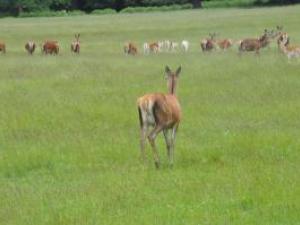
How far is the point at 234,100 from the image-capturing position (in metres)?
18.9

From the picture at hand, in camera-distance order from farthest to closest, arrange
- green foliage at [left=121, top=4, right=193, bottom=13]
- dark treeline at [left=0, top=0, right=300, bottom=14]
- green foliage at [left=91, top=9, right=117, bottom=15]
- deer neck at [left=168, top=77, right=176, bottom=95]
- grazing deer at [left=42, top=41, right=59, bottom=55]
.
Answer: dark treeline at [left=0, top=0, right=300, bottom=14], green foliage at [left=91, top=9, right=117, bottom=15], green foliage at [left=121, top=4, right=193, bottom=13], grazing deer at [left=42, top=41, right=59, bottom=55], deer neck at [left=168, top=77, right=176, bottom=95]

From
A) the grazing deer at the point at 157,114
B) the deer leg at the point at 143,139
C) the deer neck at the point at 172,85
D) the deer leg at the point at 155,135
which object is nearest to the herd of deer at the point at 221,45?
the deer neck at the point at 172,85

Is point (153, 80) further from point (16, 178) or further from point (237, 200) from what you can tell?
point (237, 200)

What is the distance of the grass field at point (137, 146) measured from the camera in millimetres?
9079

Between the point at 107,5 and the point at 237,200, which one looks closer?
the point at 237,200

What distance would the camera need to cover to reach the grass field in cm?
908

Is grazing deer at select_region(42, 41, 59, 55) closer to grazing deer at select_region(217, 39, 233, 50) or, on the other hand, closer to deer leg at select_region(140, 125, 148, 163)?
grazing deer at select_region(217, 39, 233, 50)

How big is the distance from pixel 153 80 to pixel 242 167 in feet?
40.5

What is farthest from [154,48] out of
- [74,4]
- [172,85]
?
[74,4]

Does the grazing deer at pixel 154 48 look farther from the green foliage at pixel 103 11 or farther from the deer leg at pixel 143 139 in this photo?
the green foliage at pixel 103 11

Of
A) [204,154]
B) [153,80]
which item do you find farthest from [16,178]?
[153,80]

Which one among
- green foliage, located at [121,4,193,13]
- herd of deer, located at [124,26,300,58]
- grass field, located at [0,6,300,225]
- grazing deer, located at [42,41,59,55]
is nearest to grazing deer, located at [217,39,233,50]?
herd of deer, located at [124,26,300,58]

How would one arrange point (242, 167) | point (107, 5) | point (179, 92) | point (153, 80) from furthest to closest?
point (107, 5) < point (153, 80) < point (179, 92) < point (242, 167)

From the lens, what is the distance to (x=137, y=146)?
1324 centimetres
